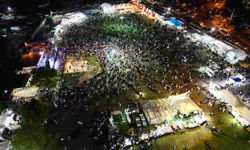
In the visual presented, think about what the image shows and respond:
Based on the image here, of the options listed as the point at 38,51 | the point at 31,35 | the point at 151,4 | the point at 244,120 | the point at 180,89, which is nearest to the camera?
the point at 244,120

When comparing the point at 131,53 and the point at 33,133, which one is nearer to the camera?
the point at 33,133

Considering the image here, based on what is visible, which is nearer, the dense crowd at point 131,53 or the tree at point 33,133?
the tree at point 33,133

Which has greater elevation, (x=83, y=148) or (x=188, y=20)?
(x=188, y=20)

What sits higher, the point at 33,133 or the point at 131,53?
the point at 33,133

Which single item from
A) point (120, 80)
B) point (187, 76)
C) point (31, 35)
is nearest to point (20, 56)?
point (31, 35)

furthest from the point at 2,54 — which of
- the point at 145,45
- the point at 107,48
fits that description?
the point at 145,45

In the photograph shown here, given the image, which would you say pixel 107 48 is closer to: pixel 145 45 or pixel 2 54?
pixel 145 45

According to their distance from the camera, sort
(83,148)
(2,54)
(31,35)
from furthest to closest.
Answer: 1. (31,35)
2. (2,54)
3. (83,148)

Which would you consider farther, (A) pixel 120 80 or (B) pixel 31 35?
(B) pixel 31 35

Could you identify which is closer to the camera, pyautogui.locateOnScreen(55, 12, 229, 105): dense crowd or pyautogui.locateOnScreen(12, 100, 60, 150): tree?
pyautogui.locateOnScreen(12, 100, 60, 150): tree
